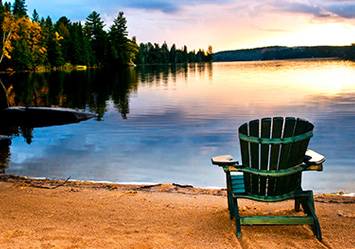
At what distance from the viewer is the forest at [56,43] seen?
5572 centimetres

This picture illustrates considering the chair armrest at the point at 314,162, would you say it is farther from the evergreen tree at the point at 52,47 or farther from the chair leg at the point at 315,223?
the evergreen tree at the point at 52,47

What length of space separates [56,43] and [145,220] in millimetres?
77670

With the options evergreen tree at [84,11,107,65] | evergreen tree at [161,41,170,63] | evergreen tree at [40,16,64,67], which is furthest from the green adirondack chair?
evergreen tree at [161,41,170,63]

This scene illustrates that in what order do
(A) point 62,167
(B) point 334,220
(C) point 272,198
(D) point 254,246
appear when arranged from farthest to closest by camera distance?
(A) point 62,167 < (B) point 334,220 < (C) point 272,198 < (D) point 254,246

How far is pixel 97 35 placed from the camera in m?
105

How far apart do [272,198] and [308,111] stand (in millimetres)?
15709

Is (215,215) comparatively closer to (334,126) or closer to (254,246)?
(254,246)

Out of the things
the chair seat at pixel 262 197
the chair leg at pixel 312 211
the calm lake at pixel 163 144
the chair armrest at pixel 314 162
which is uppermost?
the chair armrest at pixel 314 162

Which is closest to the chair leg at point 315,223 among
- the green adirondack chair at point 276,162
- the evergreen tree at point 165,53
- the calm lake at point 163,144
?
the green adirondack chair at point 276,162

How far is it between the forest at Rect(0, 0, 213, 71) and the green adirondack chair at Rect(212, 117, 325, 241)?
48.6 metres

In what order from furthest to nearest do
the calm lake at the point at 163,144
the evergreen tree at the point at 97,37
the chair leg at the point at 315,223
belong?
the evergreen tree at the point at 97,37, the calm lake at the point at 163,144, the chair leg at the point at 315,223

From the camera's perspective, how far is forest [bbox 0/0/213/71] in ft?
183

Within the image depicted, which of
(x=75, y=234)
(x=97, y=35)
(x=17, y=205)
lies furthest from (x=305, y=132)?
(x=97, y=35)

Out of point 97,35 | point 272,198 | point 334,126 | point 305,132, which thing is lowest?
point 334,126
